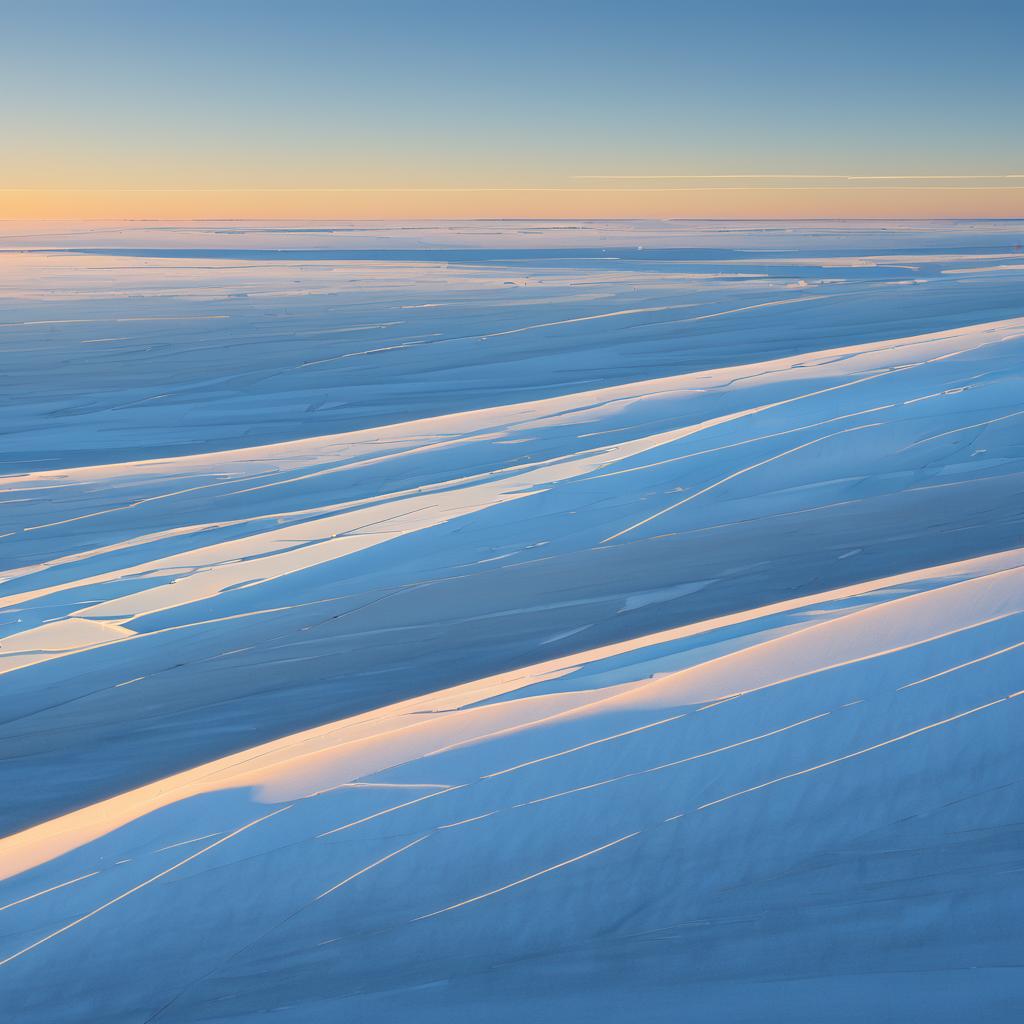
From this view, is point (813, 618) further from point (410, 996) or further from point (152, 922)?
point (152, 922)

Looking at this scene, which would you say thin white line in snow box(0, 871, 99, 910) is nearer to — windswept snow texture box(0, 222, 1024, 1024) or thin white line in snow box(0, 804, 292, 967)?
windswept snow texture box(0, 222, 1024, 1024)

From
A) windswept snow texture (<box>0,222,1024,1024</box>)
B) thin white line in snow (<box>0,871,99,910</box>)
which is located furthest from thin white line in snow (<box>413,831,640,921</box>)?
thin white line in snow (<box>0,871,99,910</box>)

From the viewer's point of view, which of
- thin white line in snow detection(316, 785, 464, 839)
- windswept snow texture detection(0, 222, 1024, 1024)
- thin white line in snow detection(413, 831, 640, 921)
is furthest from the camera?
thin white line in snow detection(316, 785, 464, 839)

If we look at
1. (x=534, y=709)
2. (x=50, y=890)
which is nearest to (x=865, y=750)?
(x=534, y=709)

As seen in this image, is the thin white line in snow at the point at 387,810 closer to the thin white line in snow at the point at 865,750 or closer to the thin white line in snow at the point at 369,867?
the thin white line in snow at the point at 369,867

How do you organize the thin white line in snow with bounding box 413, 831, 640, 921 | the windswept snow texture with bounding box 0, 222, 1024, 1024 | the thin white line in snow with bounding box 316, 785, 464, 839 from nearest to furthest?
the windswept snow texture with bounding box 0, 222, 1024, 1024
the thin white line in snow with bounding box 413, 831, 640, 921
the thin white line in snow with bounding box 316, 785, 464, 839

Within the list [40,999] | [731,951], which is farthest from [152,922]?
[731,951]

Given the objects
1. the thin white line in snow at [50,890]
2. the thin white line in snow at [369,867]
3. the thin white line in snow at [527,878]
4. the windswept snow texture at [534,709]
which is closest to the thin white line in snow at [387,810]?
the windswept snow texture at [534,709]

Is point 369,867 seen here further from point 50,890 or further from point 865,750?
point 865,750
